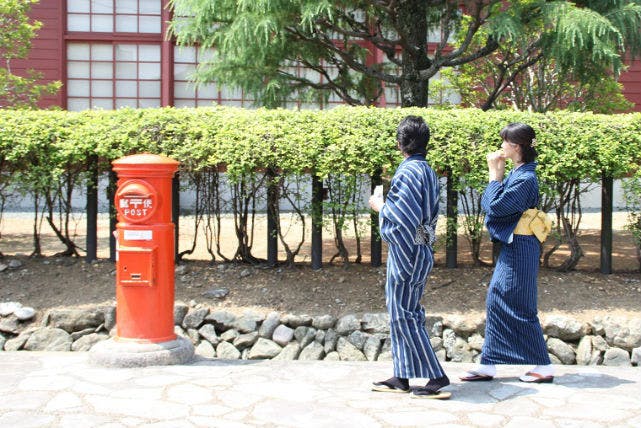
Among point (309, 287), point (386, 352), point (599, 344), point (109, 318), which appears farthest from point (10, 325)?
point (599, 344)

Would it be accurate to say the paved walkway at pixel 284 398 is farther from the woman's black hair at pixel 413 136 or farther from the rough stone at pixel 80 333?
the woman's black hair at pixel 413 136

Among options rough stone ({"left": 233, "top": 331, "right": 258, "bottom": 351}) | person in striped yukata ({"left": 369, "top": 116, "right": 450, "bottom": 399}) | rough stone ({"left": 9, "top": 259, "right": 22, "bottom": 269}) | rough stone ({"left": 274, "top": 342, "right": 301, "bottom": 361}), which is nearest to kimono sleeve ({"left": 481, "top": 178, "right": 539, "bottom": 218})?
person in striped yukata ({"left": 369, "top": 116, "right": 450, "bottom": 399})

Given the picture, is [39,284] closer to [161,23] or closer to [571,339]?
[571,339]

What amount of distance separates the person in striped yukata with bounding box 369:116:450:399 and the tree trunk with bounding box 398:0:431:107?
4.16 metres

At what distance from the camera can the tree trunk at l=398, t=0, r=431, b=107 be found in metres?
8.27

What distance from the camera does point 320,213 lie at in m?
6.68

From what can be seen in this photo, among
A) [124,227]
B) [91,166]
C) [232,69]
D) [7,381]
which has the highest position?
[232,69]

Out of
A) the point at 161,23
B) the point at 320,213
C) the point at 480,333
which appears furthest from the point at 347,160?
the point at 161,23

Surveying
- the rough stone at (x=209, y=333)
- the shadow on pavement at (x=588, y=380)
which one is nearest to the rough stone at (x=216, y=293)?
the rough stone at (x=209, y=333)

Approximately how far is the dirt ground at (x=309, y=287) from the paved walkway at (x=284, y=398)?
110 cm

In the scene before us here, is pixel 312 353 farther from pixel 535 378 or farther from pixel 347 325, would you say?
pixel 535 378

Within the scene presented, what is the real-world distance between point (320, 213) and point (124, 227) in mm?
2108

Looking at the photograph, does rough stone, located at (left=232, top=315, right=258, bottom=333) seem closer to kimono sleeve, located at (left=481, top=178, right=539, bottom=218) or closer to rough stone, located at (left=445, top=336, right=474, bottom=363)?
rough stone, located at (left=445, top=336, right=474, bottom=363)

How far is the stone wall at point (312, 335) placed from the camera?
5.93m
